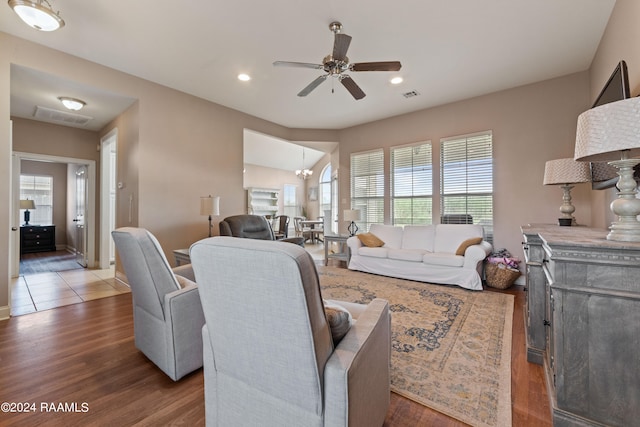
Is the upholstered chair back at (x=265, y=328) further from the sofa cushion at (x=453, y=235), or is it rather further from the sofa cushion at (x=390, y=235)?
the sofa cushion at (x=390, y=235)

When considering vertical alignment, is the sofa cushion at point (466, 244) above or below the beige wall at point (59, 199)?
below

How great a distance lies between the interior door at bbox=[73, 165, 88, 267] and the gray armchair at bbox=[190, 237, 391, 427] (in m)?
6.01

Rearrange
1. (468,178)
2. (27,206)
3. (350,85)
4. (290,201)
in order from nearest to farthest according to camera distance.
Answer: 1. (350,85)
2. (468,178)
3. (27,206)
4. (290,201)

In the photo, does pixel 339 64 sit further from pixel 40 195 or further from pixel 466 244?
pixel 40 195

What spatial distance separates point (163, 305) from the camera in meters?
1.76

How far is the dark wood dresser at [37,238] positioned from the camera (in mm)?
6734

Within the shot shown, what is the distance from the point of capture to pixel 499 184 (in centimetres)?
429

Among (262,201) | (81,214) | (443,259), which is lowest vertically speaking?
(443,259)

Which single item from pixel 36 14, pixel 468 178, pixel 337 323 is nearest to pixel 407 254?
pixel 468 178

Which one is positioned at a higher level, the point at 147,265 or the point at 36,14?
the point at 36,14

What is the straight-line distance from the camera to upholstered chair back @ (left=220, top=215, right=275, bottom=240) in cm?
425

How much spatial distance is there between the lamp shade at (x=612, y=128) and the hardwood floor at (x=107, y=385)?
1.41 metres

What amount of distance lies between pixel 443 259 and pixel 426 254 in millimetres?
279

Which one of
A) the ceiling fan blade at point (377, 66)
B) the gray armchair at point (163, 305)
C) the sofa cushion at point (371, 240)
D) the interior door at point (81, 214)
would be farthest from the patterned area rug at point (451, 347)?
the interior door at point (81, 214)
